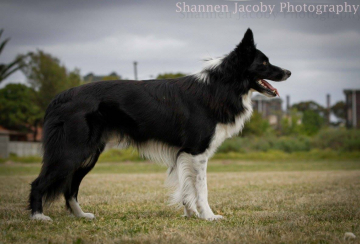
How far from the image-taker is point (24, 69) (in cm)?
4444

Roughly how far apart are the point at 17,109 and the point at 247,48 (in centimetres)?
4997

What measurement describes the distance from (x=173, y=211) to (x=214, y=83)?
205 cm

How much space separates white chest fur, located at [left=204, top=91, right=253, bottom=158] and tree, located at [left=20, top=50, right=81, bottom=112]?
3962 cm

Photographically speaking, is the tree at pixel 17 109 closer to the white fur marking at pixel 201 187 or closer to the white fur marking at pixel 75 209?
the white fur marking at pixel 75 209

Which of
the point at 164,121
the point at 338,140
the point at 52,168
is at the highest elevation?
the point at 164,121

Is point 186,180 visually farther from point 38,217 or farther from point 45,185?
point 38,217

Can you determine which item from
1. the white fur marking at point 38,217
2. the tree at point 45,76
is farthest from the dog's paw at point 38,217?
the tree at point 45,76

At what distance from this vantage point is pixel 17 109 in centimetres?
5059

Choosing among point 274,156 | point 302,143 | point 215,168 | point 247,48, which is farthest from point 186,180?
point 302,143

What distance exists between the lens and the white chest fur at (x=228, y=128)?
5.45 m

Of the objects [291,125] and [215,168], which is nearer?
[215,168]

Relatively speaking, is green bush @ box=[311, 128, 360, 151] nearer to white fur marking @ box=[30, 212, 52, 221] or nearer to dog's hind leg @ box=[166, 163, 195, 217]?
dog's hind leg @ box=[166, 163, 195, 217]

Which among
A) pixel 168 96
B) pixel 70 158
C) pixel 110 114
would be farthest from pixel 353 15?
pixel 70 158

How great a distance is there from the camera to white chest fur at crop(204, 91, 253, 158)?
17.9ft
